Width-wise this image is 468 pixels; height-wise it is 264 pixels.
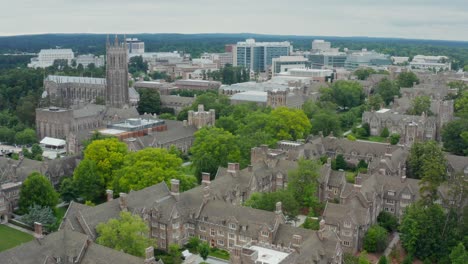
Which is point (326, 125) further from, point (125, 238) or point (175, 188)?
point (125, 238)

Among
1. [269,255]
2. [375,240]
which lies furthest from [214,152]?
[269,255]

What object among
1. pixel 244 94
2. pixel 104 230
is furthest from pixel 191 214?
pixel 244 94

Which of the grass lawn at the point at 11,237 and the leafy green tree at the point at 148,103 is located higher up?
the leafy green tree at the point at 148,103

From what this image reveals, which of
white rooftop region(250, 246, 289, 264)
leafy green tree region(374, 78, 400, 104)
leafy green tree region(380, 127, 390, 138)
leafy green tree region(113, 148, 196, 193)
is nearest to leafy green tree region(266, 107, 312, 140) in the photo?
leafy green tree region(380, 127, 390, 138)

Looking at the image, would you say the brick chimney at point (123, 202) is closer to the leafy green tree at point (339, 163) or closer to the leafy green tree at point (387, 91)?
the leafy green tree at point (339, 163)

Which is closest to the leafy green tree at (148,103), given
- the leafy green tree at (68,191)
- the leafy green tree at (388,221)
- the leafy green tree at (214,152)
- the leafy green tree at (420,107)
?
the leafy green tree at (214,152)

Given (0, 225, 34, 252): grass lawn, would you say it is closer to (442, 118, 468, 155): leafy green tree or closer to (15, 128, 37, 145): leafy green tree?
(15, 128, 37, 145): leafy green tree
